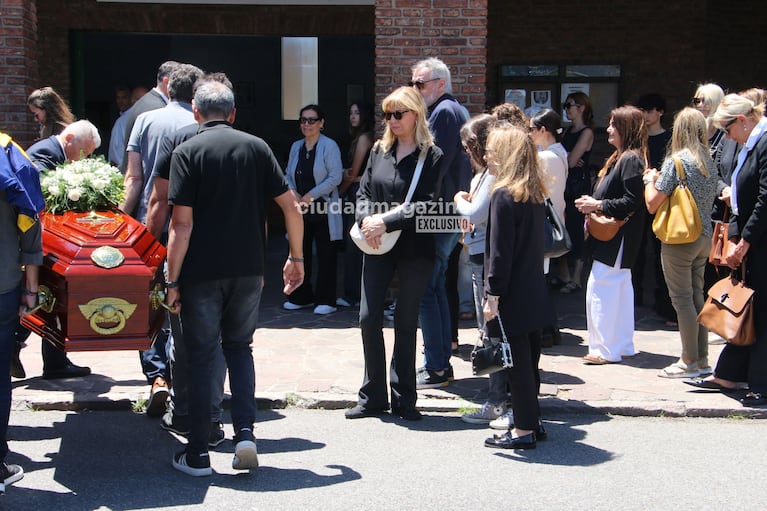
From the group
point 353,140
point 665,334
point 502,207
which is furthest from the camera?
point 353,140

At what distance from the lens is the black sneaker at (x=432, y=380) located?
663 cm

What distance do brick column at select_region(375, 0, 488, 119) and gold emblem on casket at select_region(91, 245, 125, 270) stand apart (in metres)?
4.37

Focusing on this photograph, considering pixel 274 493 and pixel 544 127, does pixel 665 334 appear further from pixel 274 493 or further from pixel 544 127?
pixel 274 493

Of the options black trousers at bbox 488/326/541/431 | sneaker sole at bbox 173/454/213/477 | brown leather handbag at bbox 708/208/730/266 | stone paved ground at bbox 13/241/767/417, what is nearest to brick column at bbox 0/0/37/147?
stone paved ground at bbox 13/241/767/417

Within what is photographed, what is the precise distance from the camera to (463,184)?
6918 mm

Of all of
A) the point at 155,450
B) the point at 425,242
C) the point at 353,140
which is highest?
the point at 353,140

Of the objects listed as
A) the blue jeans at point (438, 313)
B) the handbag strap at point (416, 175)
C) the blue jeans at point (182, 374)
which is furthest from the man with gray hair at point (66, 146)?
the blue jeans at point (438, 313)

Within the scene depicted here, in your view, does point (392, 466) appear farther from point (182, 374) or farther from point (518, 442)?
point (182, 374)

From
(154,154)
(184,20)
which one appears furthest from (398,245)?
(184,20)

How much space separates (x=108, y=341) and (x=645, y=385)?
3.74 m

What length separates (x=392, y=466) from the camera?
16.7 ft

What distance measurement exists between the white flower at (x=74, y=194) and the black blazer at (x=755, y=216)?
4.14 meters

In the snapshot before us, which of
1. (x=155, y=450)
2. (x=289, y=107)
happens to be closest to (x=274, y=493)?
(x=155, y=450)

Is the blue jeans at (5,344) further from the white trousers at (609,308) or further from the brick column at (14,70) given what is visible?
the brick column at (14,70)
